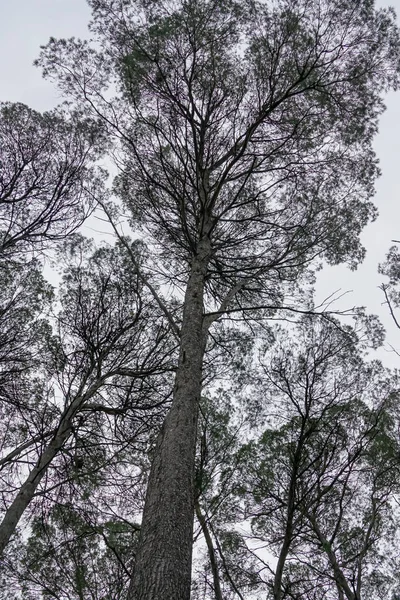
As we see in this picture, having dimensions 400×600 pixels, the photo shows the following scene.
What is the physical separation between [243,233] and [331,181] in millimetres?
1786

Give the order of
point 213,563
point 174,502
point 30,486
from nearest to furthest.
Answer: point 174,502 < point 213,563 < point 30,486

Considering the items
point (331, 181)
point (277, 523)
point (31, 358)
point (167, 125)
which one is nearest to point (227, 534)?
point (277, 523)

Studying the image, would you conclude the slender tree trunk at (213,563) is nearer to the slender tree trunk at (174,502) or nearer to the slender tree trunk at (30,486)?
the slender tree trunk at (30,486)

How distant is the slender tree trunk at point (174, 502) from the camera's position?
104 inches

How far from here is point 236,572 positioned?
302 inches

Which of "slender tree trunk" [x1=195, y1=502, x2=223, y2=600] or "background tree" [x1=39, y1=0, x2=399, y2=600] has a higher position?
"background tree" [x1=39, y1=0, x2=399, y2=600]

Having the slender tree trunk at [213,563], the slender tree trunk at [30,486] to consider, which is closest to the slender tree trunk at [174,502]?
the slender tree trunk at [30,486]

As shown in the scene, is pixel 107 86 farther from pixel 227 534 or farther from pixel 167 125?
pixel 227 534

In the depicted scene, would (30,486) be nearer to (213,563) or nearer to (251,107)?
(213,563)

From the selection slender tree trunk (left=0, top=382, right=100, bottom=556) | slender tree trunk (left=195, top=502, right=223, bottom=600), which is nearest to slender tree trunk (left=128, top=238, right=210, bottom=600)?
slender tree trunk (left=0, top=382, right=100, bottom=556)

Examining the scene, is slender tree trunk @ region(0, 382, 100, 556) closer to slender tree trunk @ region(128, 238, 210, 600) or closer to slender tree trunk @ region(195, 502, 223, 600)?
slender tree trunk @ region(128, 238, 210, 600)

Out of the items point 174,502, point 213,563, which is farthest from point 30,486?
point 174,502

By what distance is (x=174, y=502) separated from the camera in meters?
3.11

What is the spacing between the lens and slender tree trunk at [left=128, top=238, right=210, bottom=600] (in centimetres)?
264
